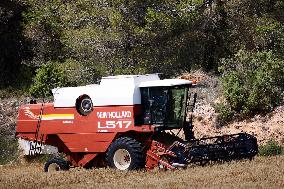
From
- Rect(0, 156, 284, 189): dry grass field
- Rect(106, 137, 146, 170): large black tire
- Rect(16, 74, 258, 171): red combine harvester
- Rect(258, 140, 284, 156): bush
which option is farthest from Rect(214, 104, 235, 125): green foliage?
Rect(106, 137, 146, 170): large black tire

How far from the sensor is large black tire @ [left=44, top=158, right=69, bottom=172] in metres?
19.9

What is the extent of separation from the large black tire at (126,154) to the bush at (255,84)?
774 cm

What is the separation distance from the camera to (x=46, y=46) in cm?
3647

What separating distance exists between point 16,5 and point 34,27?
136 inches

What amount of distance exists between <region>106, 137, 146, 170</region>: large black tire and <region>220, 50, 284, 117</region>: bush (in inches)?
305

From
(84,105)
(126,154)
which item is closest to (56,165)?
(84,105)

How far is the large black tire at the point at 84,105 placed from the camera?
1979 centimetres

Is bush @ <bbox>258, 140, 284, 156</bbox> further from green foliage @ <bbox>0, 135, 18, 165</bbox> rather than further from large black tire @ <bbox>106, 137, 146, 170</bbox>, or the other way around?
green foliage @ <bbox>0, 135, 18, 165</bbox>

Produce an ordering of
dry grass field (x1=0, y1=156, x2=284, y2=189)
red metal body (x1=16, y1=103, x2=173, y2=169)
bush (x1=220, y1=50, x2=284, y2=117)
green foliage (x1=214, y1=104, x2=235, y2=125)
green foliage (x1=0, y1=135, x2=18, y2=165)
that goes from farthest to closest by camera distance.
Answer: green foliage (x1=214, y1=104, x2=235, y2=125), bush (x1=220, y1=50, x2=284, y2=117), green foliage (x1=0, y1=135, x2=18, y2=165), red metal body (x1=16, y1=103, x2=173, y2=169), dry grass field (x1=0, y1=156, x2=284, y2=189)

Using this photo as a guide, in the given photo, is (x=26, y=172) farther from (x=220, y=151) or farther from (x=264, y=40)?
(x=264, y=40)

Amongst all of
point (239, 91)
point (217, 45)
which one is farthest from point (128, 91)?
point (217, 45)

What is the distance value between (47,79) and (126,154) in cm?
1439

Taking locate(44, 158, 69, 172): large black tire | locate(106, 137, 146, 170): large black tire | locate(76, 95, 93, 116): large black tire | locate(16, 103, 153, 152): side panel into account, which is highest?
locate(76, 95, 93, 116): large black tire

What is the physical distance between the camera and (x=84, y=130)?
19828mm
